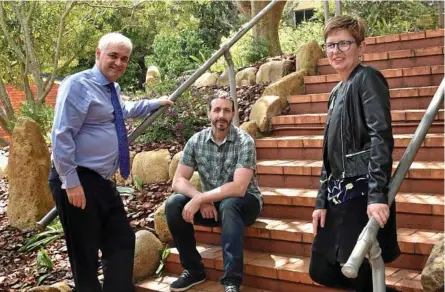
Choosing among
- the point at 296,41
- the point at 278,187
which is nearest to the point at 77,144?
the point at 278,187

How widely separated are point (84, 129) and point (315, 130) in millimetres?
2483

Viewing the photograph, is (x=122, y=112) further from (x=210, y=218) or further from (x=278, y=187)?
(x=278, y=187)

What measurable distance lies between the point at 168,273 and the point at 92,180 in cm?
126

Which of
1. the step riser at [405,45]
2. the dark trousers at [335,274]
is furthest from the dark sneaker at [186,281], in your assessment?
the step riser at [405,45]

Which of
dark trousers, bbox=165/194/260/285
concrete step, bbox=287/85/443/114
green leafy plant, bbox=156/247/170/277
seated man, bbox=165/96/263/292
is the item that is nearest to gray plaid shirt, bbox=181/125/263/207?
seated man, bbox=165/96/263/292

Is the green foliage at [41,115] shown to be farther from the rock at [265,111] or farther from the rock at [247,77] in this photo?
the rock at [265,111]

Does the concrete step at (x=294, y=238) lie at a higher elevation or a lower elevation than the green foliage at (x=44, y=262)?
higher

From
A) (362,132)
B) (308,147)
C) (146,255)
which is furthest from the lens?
(308,147)

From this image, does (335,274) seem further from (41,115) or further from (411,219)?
(41,115)

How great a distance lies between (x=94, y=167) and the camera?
10.5 feet

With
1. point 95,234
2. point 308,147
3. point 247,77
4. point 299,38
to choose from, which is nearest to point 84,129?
point 95,234

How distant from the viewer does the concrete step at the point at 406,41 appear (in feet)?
→ 18.4

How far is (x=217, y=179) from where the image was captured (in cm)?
393

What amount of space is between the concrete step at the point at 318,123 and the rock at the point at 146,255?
1.70 metres
